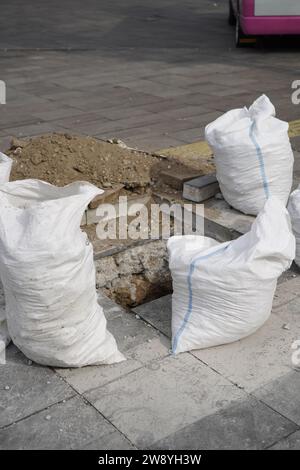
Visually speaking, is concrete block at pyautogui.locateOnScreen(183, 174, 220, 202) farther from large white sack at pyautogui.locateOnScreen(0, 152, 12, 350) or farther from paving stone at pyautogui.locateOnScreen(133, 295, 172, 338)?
large white sack at pyautogui.locateOnScreen(0, 152, 12, 350)

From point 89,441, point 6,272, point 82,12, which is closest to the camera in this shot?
point 89,441

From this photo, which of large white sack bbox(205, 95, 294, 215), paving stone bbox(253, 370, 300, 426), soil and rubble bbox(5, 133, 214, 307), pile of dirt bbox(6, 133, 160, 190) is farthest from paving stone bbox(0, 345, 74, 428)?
large white sack bbox(205, 95, 294, 215)

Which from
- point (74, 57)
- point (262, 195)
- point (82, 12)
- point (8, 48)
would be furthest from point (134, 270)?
point (82, 12)

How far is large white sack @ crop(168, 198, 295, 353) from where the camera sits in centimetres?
435

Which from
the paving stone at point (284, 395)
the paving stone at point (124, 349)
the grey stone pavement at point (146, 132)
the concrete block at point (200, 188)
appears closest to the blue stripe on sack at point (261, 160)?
the concrete block at point (200, 188)

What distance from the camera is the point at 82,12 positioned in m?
22.1

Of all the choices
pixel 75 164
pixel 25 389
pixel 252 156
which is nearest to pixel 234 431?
pixel 25 389

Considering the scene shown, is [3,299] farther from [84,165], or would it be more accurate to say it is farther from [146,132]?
[146,132]

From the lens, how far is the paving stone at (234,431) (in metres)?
3.65

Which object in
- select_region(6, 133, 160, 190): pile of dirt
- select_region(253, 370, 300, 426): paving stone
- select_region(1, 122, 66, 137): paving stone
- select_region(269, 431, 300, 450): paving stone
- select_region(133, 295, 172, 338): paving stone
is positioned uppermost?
select_region(6, 133, 160, 190): pile of dirt

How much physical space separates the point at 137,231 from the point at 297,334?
1.88 m

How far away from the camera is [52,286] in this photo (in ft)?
Result: 13.2

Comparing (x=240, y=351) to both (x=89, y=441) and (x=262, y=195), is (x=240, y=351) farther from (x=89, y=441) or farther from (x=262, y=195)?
(x=262, y=195)

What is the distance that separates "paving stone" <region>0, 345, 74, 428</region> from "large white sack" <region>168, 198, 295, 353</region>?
84 centimetres
